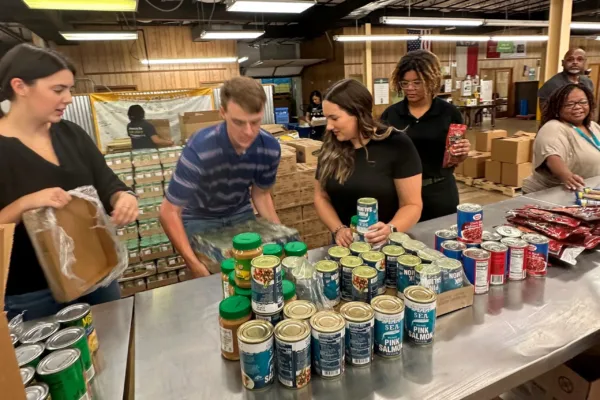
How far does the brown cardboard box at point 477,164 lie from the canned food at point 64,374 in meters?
6.93

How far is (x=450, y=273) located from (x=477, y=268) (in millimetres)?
174

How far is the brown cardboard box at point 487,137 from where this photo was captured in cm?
665

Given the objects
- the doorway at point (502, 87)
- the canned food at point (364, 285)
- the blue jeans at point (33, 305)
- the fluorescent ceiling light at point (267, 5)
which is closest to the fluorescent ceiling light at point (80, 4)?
the fluorescent ceiling light at point (267, 5)

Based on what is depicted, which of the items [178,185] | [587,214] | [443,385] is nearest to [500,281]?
[443,385]

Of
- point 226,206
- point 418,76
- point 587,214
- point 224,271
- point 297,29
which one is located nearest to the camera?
point 224,271

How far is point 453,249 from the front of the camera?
53.6 inches

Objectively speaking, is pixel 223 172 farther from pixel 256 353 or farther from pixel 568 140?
pixel 568 140

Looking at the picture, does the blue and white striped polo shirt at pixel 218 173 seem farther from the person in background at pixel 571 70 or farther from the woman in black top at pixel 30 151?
the person in background at pixel 571 70

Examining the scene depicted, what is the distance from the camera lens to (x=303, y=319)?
0.98 meters

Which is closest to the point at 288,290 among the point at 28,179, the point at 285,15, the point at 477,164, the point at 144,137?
the point at 28,179

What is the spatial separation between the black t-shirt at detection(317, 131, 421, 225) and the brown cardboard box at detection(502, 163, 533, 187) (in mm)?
5048

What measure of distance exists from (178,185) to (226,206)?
0.29m

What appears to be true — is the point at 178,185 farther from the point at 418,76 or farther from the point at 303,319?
the point at 418,76

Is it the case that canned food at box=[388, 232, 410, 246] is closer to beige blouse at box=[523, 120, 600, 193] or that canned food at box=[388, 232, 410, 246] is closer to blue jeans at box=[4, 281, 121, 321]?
blue jeans at box=[4, 281, 121, 321]
